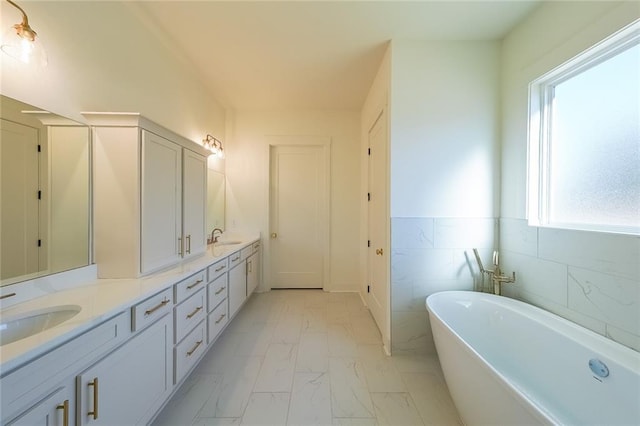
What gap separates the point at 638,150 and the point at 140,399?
2.94m

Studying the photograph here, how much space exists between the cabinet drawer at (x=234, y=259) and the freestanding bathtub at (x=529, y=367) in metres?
1.87

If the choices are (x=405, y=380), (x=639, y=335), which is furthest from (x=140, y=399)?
(x=639, y=335)

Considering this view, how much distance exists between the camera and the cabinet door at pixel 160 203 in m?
1.53

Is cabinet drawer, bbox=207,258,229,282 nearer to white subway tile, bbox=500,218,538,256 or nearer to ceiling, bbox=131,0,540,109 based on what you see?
ceiling, bbox=131,0,540,109

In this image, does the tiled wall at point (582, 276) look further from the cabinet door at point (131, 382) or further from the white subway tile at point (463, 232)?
the cabinet door at point (131, 382)

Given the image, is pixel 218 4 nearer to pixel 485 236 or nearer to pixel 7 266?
pixel 7 266

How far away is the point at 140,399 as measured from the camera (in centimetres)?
118

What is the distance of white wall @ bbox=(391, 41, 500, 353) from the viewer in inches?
78.8

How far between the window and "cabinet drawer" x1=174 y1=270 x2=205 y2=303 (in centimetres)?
260

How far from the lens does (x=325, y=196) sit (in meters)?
3.54

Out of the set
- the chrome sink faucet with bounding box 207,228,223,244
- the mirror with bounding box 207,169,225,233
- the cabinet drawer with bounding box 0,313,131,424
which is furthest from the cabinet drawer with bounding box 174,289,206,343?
the mirror with bounding box 207,169,225,233

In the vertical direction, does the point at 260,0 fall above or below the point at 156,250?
above

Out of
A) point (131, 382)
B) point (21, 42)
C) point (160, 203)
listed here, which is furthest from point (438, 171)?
point (21, 42)

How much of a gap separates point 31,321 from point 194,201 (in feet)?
4.15
